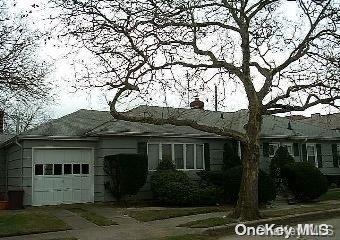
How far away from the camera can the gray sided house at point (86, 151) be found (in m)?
21.2

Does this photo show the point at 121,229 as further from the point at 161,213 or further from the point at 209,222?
the point at 161,213

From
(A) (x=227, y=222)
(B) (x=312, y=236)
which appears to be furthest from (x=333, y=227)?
(A) (x=227, y=222)

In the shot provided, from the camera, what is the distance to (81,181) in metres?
22.0

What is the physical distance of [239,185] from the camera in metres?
20.7

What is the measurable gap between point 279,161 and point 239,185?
16.0ft

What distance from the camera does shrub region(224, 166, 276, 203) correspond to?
20.4 metres

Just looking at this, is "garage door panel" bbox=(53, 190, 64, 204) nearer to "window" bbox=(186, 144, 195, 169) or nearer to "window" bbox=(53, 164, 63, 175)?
"window" bbox=(53, 164, 63, 175)

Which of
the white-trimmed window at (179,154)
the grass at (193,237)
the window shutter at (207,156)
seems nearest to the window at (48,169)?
the white-trimmed window at (179,154)

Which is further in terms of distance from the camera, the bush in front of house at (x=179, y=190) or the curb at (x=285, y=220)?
the bush in front of house at (x=179, y=190)

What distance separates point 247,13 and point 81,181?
11.2 metres

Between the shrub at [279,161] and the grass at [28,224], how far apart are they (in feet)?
41.0

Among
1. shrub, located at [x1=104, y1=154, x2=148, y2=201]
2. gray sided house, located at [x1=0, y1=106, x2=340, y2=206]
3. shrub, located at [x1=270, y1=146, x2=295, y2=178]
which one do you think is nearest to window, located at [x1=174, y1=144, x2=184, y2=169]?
gray sided house, located at [x1=0, y1=106, x2=340, y2=206]

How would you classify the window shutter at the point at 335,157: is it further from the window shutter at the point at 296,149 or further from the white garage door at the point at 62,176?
the white garage door at the point at 62,176

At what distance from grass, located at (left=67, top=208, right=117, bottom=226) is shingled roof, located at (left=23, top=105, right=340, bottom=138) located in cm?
391
